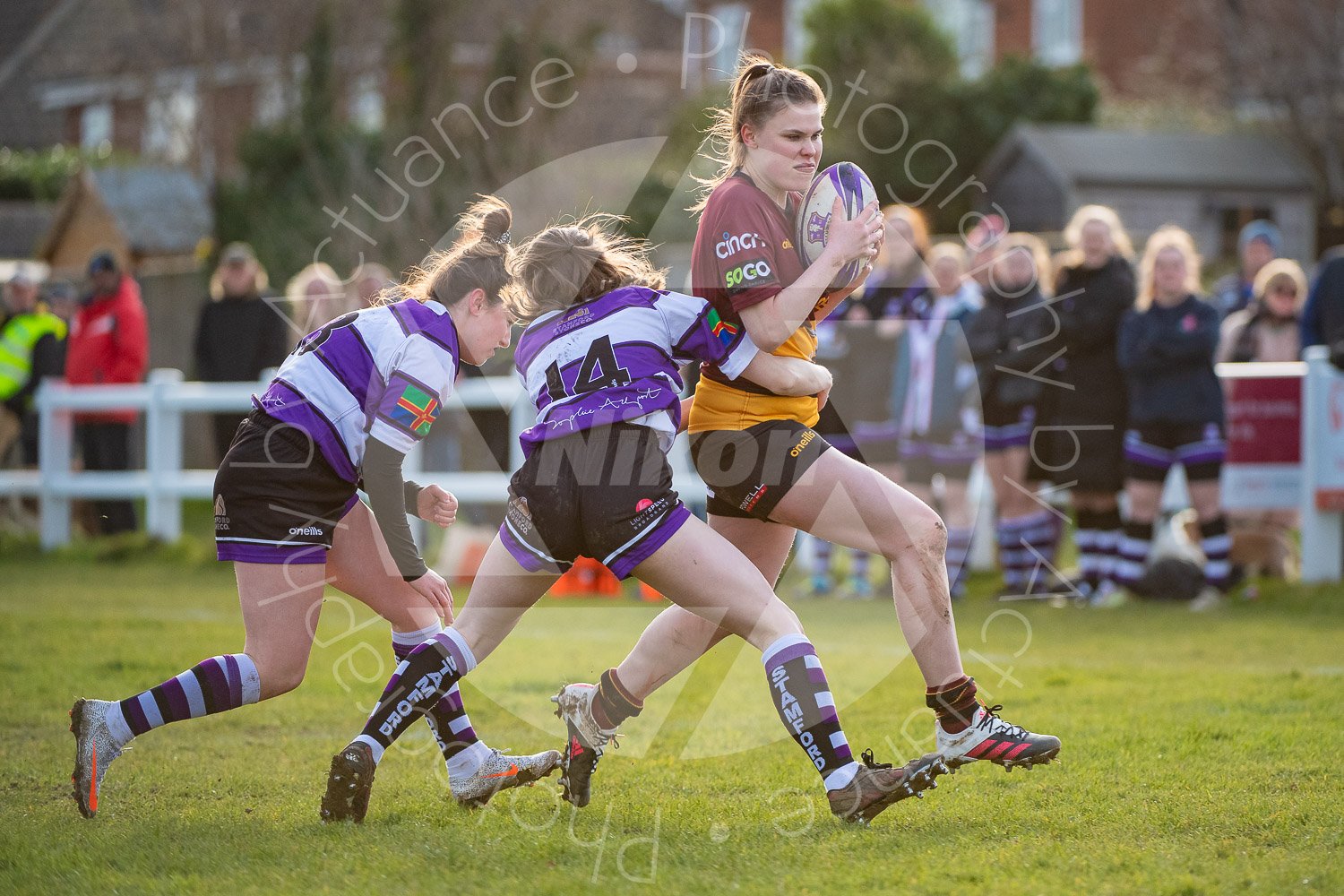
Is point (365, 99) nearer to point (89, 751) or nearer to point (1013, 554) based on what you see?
point (1013, 554)

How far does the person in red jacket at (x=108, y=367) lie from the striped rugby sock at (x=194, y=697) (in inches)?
382

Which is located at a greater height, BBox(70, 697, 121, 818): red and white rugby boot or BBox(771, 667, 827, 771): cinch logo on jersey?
BBox(771, 667, 827, 771): cinch logo on jersey

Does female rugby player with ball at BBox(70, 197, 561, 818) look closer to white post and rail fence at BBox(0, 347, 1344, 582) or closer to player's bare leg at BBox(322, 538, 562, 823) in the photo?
player's bare leg at BBox(322, 538, 562, 823)

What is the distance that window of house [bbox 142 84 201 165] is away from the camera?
84.8ft

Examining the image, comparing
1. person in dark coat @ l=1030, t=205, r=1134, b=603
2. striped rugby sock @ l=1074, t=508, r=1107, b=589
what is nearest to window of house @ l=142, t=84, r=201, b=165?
person in dark coat @ l=1030, t=205, r=1134, b=603

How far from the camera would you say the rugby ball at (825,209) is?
181 inches

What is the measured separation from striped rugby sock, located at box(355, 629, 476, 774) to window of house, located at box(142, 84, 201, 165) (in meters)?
22.2

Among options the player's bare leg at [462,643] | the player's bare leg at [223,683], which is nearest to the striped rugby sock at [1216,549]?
the player's bare leg at [462,643]

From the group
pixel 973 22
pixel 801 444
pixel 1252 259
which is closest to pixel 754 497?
pixel 801 444

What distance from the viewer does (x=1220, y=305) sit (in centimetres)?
1316

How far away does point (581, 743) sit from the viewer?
4.82m

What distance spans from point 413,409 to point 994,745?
1.98 m

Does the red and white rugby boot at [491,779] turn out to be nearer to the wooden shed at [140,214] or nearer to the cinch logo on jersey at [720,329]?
the cinch logo on jersey at [720,329]

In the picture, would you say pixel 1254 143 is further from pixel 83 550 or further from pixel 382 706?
pixel 382 706
